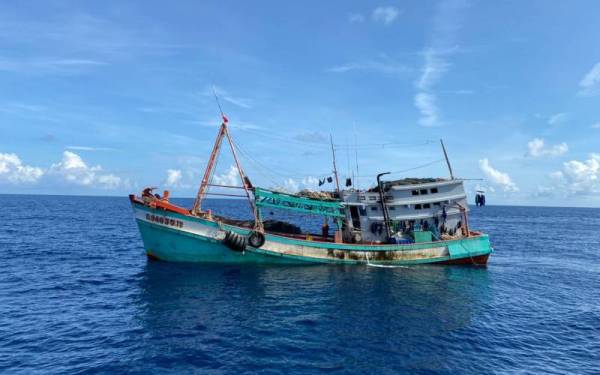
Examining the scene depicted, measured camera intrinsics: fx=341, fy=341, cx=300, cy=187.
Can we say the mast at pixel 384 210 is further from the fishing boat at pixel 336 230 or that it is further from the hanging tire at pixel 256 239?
the hanging tire at pixel 256 239

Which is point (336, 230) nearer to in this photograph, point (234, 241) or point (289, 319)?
point (234, 241)

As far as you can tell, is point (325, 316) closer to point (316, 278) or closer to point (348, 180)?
point (316, 278)

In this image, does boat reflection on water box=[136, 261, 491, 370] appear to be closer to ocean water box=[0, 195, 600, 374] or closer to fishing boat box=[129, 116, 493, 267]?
ocean water box=[0, 195, 600, 374]

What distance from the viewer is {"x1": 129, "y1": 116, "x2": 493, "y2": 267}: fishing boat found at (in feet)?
94.7

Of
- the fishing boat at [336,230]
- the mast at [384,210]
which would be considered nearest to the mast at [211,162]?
the fishing boat at [336,230]

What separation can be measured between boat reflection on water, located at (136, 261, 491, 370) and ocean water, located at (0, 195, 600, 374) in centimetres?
9

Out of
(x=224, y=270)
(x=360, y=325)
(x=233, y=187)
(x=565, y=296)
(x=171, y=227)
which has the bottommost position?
(x=565, y=296)

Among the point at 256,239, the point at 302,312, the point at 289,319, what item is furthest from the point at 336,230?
the point at 289,319

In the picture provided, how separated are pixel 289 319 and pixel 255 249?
11361 millimetres

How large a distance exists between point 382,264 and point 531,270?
16.1 meters

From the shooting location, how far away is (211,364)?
1370cm

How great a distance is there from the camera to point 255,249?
29.4m

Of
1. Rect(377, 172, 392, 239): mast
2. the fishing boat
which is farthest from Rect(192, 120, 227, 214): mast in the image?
Rect(377, 172, 392, 239): mast

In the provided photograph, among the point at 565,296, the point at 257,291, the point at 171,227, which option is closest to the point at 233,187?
the point at 171,227
